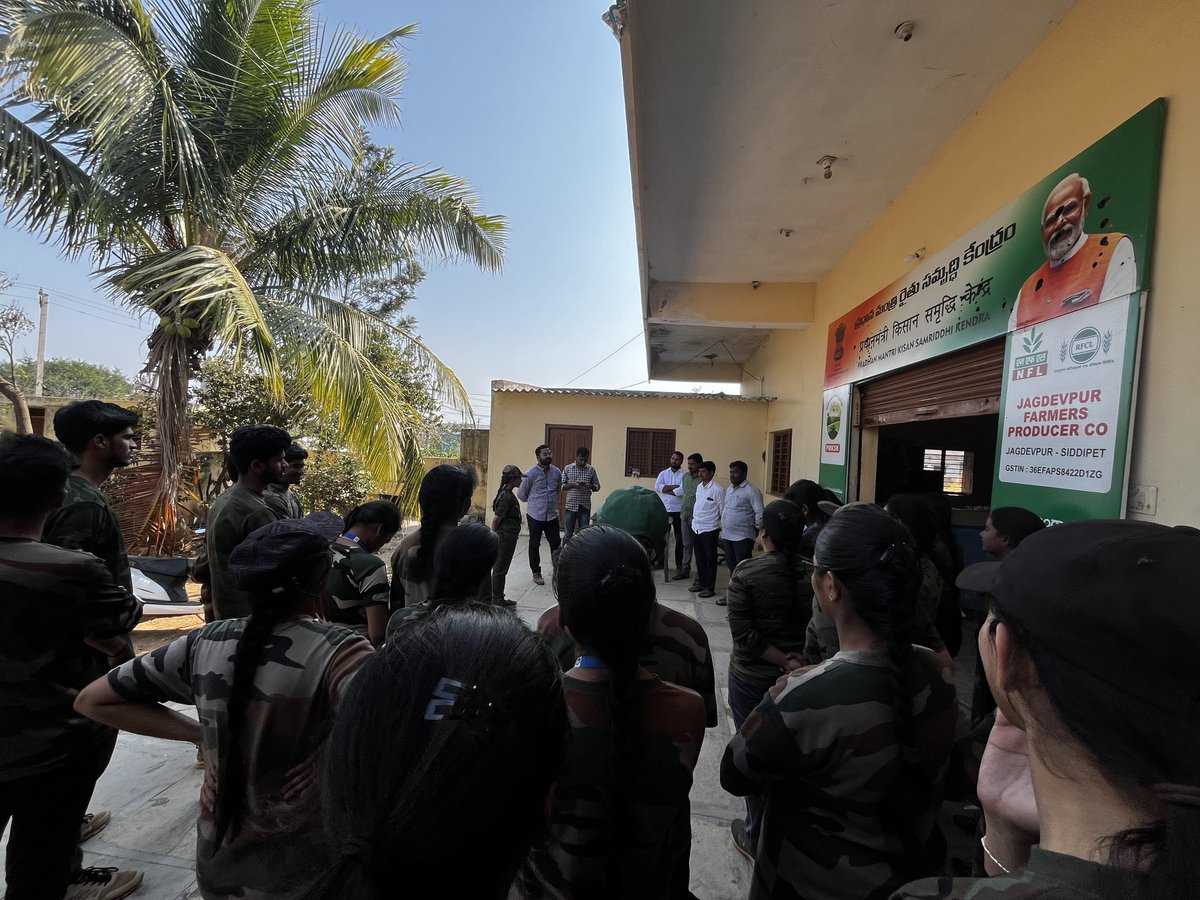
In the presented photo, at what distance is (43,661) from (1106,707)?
2.42 meters

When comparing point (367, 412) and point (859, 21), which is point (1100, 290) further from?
point (367, 412)

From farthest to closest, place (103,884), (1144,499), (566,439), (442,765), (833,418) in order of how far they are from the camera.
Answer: (566,439) → (833,418) → (1144,499) → (103,884) → (442,765)

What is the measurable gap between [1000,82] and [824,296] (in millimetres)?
3435

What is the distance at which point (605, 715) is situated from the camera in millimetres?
1143

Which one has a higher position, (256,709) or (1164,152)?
(1164,152)

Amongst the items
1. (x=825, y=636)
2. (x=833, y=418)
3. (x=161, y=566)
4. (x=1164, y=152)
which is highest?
(x=1164, y=152)

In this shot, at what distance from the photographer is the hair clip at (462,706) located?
59cm

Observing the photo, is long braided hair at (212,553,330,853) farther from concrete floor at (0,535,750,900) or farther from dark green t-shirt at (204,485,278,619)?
dark green t-shirt at (204,485,278,619)

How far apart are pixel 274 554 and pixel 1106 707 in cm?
147

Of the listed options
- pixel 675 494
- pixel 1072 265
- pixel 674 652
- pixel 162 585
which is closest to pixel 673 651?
pixel 674 652

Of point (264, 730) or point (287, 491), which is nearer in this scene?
point (264, 730)

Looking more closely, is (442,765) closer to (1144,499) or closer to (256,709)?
(256,709)

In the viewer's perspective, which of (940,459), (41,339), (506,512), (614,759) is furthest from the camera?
(41,339)

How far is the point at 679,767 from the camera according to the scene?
3.93ft
